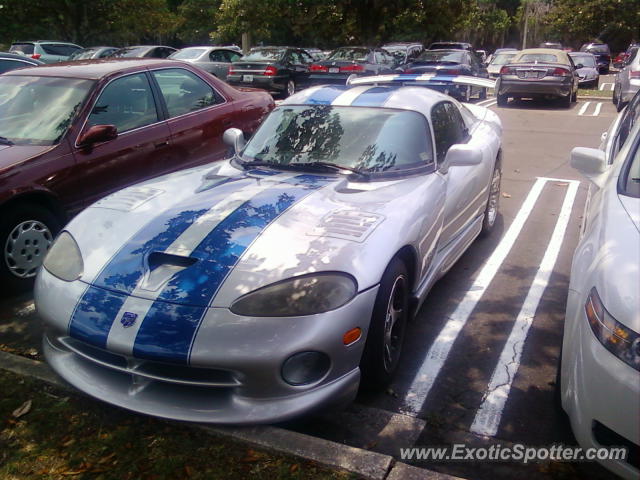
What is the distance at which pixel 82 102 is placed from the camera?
502 centimetres

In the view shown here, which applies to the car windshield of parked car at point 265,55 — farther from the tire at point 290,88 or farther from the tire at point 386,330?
the tire at point 386,330

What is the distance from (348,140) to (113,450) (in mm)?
2483

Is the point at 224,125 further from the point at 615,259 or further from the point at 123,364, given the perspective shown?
the point at 615,259

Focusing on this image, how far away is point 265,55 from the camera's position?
16.4 metres

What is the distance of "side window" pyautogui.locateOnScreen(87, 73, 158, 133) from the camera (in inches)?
202

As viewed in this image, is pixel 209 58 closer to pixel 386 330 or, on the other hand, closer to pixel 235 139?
pixel 235 139

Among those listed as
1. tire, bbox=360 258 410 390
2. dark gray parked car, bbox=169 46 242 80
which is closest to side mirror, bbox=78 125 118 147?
tire, bbox=360 258 410 390

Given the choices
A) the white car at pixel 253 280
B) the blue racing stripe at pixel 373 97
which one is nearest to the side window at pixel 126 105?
the white car at pixel 253 280

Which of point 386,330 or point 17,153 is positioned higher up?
point 17,153

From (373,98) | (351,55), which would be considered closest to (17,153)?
(373,98)

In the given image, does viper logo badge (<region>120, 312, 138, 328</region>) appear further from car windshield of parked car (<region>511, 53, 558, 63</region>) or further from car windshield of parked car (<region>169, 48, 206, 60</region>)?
car windshield of parked car (<region>511, 53, 558, 63</region>)

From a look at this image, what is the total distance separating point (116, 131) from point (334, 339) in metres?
3.15

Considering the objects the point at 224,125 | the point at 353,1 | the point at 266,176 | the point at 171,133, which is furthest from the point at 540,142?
the point at 353,1

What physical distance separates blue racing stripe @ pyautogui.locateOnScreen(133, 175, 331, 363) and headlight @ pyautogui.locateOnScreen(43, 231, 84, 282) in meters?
0.61
